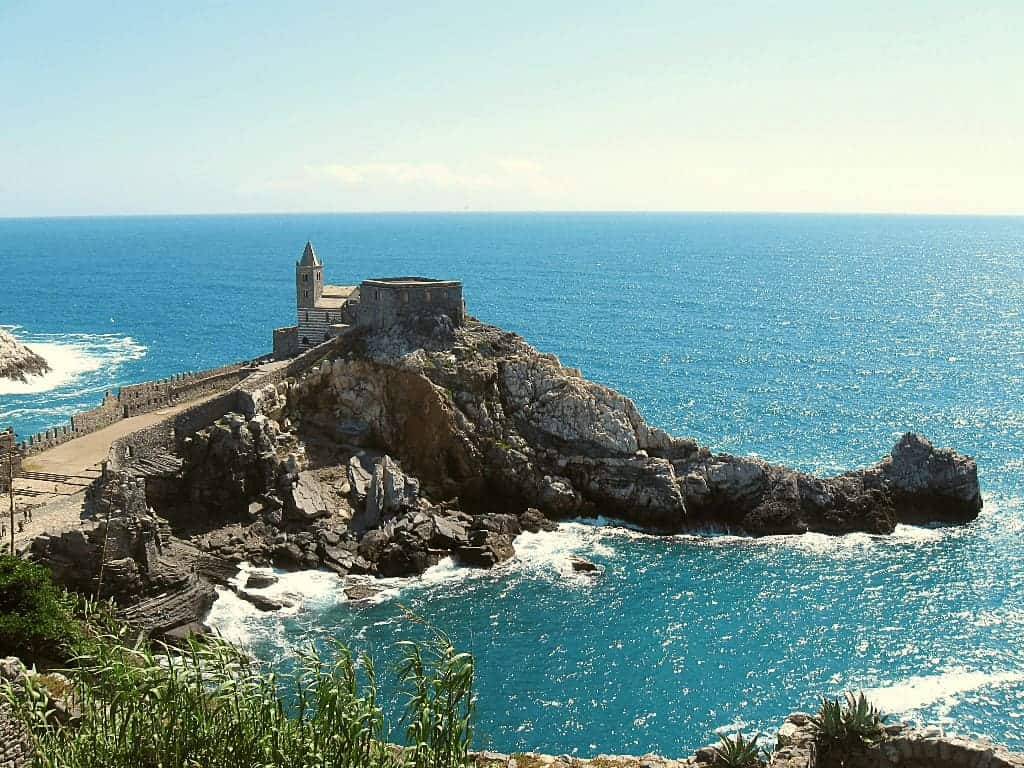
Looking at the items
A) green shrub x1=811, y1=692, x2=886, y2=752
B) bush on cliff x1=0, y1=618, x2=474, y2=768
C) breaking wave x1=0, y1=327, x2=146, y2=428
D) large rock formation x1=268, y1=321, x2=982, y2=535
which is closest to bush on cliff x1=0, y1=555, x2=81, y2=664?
bush on cliff x1=0, y1=618, x2=474, y2=768

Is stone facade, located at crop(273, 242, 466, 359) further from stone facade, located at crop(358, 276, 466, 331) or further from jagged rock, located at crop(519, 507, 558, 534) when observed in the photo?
jagged rock, located at crop(519, 507, 558, 534)

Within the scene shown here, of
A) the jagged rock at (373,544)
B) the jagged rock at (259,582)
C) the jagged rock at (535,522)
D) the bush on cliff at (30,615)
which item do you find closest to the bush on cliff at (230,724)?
the bush on cliff at (30,615)

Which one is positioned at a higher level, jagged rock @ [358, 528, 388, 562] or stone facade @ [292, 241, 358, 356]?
stone facade @ [292, 241, 358, 356]

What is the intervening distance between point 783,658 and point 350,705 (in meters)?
29.7

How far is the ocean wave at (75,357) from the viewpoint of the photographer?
98875 mm

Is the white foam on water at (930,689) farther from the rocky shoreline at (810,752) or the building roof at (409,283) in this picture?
the building roof at (409,283)

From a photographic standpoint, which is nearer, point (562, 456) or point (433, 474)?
point (433, 474)


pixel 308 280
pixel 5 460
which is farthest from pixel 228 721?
pixel 308 280

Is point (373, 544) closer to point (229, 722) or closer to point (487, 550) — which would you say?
point (487, 550)

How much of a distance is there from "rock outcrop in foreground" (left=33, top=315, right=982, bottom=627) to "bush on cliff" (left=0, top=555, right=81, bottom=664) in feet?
35.8

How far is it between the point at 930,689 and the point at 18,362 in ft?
313

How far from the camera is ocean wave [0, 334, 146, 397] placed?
9888 centimetres

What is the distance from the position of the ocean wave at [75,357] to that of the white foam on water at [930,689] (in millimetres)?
80525

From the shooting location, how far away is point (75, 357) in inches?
4582
